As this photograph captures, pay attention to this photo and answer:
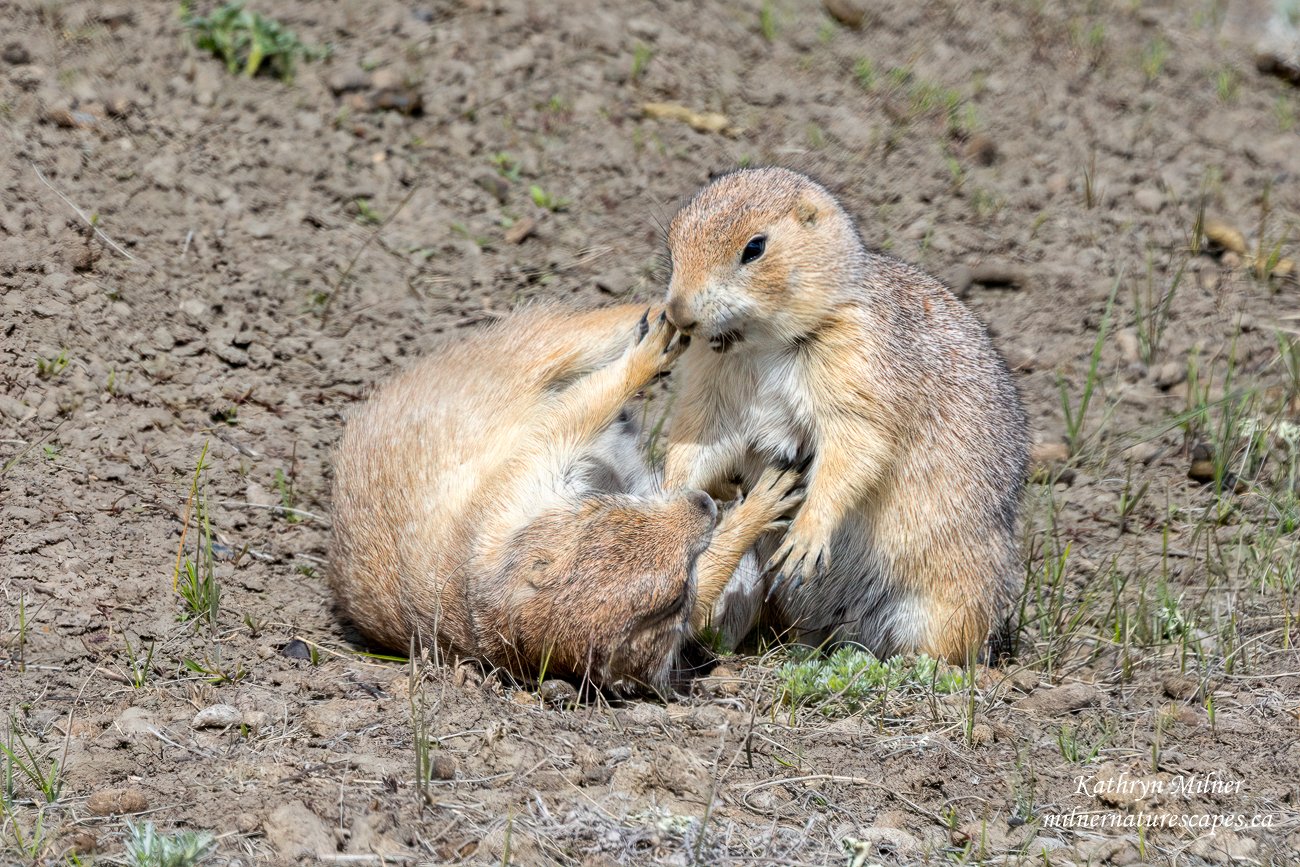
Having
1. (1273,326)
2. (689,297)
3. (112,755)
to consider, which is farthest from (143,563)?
(1273,326)

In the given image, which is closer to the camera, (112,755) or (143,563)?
(112,755)

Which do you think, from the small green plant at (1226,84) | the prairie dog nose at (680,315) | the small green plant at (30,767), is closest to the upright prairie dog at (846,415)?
the prairie dog nose at (680,315)

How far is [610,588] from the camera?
4.35 meters

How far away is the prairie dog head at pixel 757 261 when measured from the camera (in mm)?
4504

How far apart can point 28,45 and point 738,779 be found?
544 cm

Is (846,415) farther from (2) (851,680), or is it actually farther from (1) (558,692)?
(1) (558,692)

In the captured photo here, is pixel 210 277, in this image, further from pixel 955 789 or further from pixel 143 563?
pixel 955 789

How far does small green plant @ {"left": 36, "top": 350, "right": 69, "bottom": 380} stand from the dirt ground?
0.03 metres

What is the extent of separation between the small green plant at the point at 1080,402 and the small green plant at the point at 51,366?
14.2 ft

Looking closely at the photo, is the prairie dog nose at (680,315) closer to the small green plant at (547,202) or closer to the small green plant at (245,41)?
the small green plant at (547,202)

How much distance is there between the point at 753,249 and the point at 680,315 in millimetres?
367

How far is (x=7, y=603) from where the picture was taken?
4.79 meters

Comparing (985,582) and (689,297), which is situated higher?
(689,297)

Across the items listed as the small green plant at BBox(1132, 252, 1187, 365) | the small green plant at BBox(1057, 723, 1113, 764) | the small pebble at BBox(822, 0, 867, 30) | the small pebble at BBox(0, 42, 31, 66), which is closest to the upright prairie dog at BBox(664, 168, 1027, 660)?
the small green plant at BBox(1057, 723, 1113, 764)
